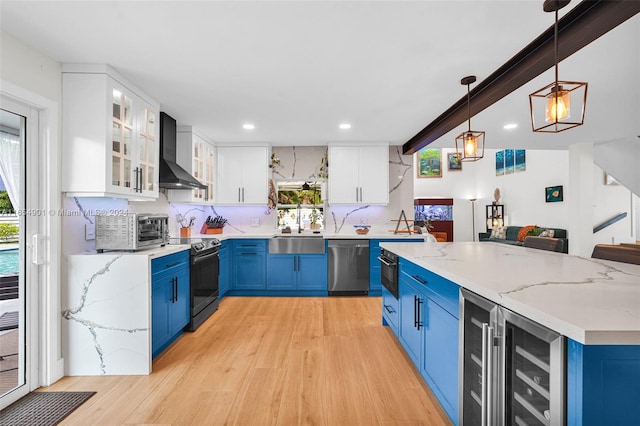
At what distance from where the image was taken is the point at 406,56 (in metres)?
2.32

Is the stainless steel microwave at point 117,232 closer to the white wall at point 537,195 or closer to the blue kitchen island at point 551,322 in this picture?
the blue kitchen island at point 551,322

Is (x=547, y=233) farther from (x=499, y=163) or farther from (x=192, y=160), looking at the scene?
(x=192, y=160)

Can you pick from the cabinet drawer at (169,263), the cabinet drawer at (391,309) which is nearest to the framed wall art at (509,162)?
the cabinet drawer at (391,309)

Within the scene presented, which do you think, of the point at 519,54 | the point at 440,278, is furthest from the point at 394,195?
the point at 440,278

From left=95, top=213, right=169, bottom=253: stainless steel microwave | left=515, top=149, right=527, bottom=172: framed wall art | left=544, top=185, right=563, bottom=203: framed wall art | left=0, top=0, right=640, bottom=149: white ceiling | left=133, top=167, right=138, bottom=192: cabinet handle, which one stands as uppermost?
left=515, top=149, right=527, bottom=172: framed wall art

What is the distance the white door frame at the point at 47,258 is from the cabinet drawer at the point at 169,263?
64 centimetres

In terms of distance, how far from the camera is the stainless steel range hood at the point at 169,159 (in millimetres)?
3408

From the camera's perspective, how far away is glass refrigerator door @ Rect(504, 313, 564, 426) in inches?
38.0

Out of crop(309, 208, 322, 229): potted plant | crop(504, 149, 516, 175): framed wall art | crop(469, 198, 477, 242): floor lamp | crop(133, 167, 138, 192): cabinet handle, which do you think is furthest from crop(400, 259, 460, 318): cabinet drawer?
crop(469, 198, 477, 242): floor lamp

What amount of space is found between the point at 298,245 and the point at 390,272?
1941 mm

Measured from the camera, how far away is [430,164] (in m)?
12.1

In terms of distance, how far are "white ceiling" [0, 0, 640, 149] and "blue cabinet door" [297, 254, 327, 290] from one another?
6.61 ft

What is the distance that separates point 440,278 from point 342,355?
1297 millimetres

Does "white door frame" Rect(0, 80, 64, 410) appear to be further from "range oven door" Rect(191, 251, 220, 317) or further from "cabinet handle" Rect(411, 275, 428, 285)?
"cabinet handle" Rect(411, 275, 428, 285)
